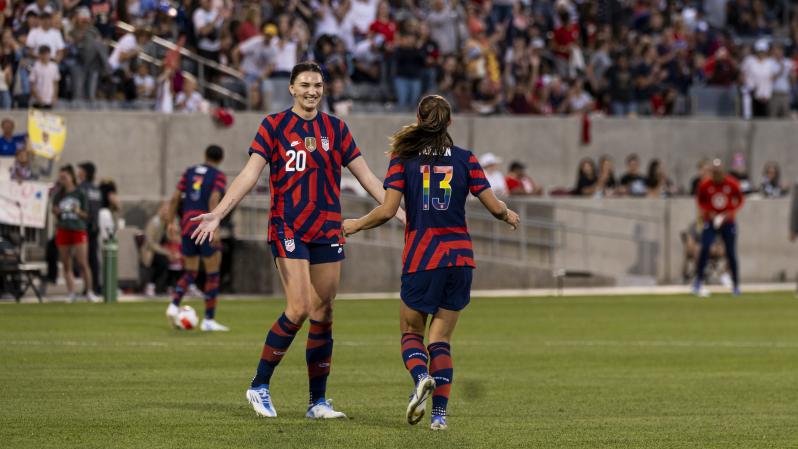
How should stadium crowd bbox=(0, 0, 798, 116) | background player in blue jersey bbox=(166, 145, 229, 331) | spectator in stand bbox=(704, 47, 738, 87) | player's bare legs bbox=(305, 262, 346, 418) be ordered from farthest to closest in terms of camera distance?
1. spectator in stand bbox=(704, 47, 738, 87)
2. stadium crowd bbox=(0, 0, 798, 116)
3. background player in blue jersey bbox=(166, 145, 229, 331)
4. player's bare legs bbox=(305, 262, 346, 418)

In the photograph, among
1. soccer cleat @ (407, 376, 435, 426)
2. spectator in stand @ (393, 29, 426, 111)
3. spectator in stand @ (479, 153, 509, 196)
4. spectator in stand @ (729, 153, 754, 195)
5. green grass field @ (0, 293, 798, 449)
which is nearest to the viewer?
soccer cleat @ (407, 376, 435, 426)

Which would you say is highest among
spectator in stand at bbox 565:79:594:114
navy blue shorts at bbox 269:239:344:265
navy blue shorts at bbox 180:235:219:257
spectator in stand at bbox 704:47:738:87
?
spectator in stand at bbox 704:47:738:87

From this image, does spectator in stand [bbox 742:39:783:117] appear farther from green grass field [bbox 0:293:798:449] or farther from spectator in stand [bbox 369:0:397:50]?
green grass field [bbox 0:293:798:449]

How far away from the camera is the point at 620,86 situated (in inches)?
1393

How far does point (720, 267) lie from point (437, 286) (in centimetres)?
2492

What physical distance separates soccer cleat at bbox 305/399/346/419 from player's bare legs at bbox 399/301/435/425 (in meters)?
0.90

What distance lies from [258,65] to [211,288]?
12.3 m

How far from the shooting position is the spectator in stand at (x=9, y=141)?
26250 millimetres

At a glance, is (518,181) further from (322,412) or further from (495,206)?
(495,206)

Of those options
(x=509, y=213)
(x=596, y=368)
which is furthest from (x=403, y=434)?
(x=596, y=368)

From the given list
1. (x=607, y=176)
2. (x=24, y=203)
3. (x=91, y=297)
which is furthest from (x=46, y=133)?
(x=607, y=176)

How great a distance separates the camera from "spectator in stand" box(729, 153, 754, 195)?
3438 centimetres

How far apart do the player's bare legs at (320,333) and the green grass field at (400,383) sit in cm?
21

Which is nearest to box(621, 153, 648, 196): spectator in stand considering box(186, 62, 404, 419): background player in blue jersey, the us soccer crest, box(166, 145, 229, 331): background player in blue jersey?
box(166, 145, 229, 331): background player in blue jersey
